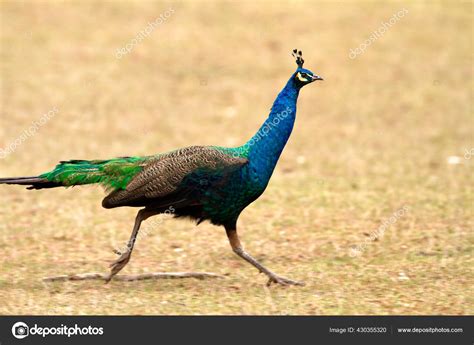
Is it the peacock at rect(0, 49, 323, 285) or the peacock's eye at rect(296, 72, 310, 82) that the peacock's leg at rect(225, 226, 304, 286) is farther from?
the peacock's eye at rect(296, 72, 310, 82)

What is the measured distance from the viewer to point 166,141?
12.6m

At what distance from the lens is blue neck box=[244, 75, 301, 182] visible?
21.8 feet

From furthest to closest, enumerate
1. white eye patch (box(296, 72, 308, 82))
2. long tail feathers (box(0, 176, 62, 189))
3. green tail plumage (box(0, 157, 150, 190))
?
white eye patch (box(296, 72, 308, 82)) → green tail plumage (box(0, 157, 150, 190)) → long tail feathers (box(0, 176, 62, 189))

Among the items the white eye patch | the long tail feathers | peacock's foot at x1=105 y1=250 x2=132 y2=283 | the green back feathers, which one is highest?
the white eye patch

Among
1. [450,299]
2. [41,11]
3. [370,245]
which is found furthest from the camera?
[41,11]

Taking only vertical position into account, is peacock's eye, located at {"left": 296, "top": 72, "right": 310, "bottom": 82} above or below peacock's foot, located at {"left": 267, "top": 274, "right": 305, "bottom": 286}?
above

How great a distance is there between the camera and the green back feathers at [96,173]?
673 cm

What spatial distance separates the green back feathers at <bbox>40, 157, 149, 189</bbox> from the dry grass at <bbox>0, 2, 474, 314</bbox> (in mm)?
823

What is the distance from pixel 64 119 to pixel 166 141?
71.9 inches

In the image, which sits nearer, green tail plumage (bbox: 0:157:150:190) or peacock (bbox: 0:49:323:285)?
peacock (bbox: 0:49:323:285)

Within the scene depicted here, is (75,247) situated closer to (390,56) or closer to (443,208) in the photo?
(443,208)

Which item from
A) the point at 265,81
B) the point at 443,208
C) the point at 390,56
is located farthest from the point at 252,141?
the point at 390,56

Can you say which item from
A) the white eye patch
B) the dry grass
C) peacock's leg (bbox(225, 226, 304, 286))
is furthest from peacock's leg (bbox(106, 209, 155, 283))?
the white eye patch
